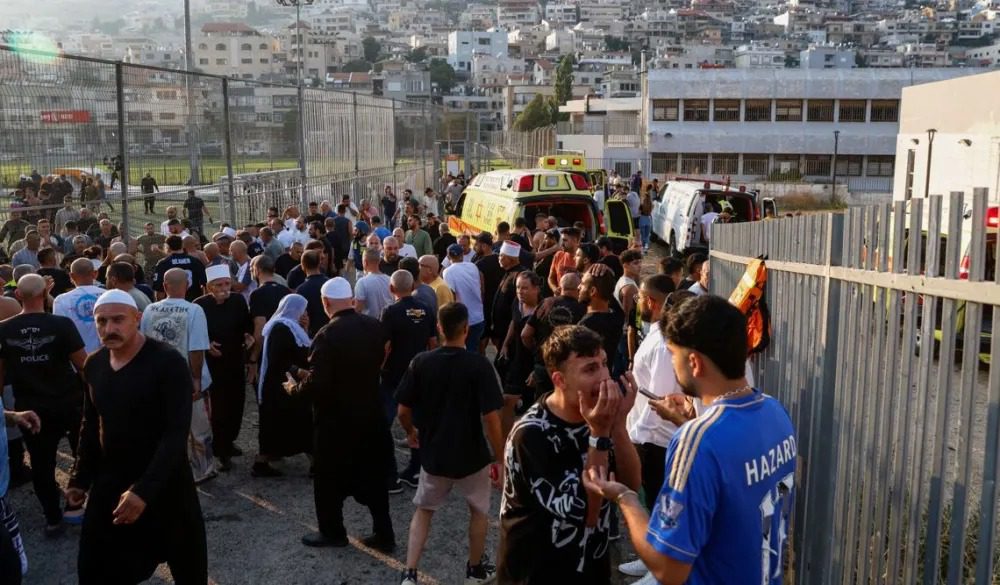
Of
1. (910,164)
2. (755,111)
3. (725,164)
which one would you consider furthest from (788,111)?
(910,164)

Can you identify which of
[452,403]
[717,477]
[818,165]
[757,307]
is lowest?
[452,403]

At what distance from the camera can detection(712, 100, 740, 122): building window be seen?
5466 centimetres

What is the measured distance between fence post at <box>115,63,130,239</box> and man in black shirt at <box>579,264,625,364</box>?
857 cm

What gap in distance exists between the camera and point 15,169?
36.5 ft

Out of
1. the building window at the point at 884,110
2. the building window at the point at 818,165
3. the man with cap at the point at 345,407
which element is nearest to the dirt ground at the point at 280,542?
the man with cap at the point at 345,407

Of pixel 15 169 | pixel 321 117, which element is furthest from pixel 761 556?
pixel 321 117

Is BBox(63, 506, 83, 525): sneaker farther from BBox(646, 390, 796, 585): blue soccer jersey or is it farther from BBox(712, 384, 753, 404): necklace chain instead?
BBox(712, 384, 753, 404): necklace chain

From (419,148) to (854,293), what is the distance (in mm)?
33537

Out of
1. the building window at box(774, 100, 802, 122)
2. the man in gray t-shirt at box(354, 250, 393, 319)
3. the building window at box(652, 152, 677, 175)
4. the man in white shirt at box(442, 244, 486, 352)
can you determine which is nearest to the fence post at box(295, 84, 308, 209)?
the man in white shirt at box(442, 244, 486, 352)

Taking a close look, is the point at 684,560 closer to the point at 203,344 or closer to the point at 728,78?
the point at 203,344

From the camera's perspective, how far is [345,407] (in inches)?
237

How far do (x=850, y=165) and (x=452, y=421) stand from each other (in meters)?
54.2

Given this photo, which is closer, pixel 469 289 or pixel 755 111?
pixel 469 289

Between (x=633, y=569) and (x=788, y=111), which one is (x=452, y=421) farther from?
(x=788, y=111)
